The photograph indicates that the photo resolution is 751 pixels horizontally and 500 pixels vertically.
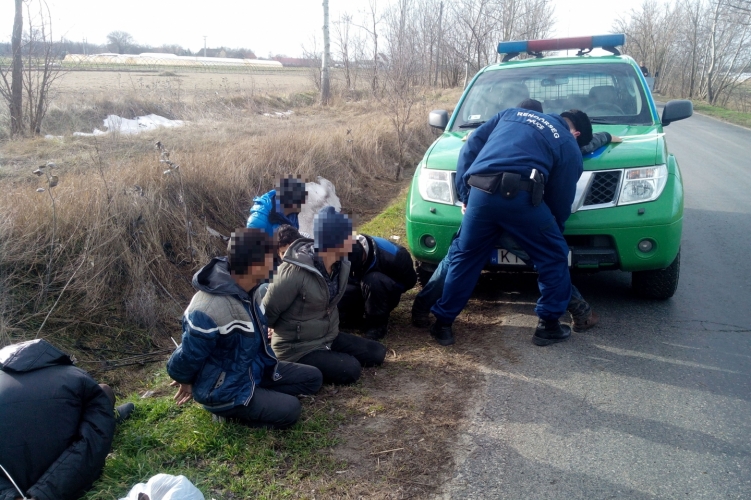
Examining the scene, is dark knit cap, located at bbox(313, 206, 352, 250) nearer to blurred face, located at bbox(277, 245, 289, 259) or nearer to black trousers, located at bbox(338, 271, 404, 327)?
blurred face, located at bbox(277, 245, 289, 259)

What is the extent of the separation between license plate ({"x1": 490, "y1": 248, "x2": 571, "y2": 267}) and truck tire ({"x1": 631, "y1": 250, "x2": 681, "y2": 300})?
1095 millimetres

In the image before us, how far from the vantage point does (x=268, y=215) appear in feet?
15.3

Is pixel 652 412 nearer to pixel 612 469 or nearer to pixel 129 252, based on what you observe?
pixel 612 469

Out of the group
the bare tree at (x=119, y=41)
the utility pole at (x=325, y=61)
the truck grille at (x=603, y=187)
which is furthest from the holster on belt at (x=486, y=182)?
the bare tree at (x=119, y=41)

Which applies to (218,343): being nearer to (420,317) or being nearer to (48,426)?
(48,426)

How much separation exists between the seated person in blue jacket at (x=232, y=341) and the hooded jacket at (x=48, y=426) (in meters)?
0.43

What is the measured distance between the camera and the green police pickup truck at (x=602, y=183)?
4133 mm

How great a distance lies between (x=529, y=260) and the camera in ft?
13.7

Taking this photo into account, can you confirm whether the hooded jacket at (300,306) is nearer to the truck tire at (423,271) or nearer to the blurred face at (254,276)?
the blurred face at (254,276)

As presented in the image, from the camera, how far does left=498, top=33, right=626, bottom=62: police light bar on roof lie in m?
5.86

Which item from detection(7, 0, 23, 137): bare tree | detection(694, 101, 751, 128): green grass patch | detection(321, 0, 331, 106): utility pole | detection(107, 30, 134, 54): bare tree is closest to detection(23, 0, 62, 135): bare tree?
detection(7, 0, 23, 137): bare tree

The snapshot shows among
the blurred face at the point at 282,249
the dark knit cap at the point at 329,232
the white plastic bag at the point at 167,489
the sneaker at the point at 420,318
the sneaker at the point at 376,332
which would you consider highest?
the dark knit cap at the point at 329,232

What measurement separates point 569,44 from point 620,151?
203 cm

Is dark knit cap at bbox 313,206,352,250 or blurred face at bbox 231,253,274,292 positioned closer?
blurred face at bbox 231,253,274,292
